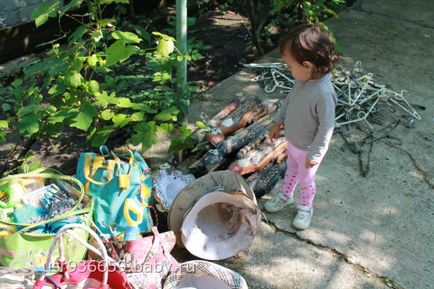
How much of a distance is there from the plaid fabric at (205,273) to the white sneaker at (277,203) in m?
0.74

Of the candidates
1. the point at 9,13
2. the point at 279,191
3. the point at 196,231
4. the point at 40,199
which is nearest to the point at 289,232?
the point at 279,191

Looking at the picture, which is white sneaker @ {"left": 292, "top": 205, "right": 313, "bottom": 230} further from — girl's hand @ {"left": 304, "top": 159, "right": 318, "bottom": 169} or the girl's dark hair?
the girl's dark hair

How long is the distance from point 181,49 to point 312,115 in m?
1.01

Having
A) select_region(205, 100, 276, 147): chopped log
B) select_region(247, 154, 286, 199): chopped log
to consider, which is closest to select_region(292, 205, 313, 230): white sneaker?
select_region(247, 154, 286, 199): chopped log

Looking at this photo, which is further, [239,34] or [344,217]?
[239,34]

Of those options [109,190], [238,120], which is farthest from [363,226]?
[109,190]

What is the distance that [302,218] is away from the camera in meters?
3.09

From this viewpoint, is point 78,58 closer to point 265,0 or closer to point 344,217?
point 344,217

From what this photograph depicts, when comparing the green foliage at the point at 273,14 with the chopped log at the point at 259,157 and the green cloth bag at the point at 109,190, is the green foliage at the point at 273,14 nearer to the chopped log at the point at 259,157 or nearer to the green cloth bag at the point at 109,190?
the chopped log at the point at 259,157

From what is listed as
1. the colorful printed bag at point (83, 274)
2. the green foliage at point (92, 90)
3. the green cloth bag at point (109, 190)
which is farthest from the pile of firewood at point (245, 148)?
the colorful printed bag at point (83, 274)

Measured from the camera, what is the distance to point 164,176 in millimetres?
3135

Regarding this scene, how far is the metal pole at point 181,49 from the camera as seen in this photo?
320 cm

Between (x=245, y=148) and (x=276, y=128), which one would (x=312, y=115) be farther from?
(x=245, y=148)

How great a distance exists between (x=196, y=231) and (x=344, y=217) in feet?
3.23
